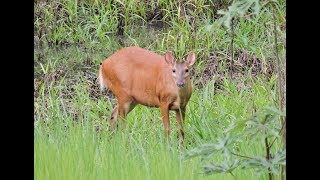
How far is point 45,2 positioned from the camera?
9305 millimetres

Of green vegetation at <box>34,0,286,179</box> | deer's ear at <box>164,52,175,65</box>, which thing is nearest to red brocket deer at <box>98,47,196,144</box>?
deer's ear at <box>164,52,175,65</box>

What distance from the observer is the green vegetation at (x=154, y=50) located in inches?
254

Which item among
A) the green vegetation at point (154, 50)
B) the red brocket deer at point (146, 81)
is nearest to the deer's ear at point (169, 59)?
the red brocket deer at point (146, 81)

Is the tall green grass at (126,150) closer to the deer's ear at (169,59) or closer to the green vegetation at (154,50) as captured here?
the green vegetation at (154,50)

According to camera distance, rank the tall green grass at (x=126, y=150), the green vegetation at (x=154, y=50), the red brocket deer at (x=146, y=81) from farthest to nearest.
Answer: the red brocket deer at (x=146, y=81) < the green vegetation at (x=154, y=50) < the tall green grass at (x=126, y=150)

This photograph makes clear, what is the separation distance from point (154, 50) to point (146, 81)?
1.69 m

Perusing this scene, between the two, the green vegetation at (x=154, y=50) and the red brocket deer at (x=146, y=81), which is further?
the red brocket deer at (x=146, y=81)

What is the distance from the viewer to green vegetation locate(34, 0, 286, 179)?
6461 millimetres

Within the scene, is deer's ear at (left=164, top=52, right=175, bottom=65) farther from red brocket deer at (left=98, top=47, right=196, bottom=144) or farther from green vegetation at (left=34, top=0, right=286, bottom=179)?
green vegetation at (left=34, top=0, right=286, bottom=179)

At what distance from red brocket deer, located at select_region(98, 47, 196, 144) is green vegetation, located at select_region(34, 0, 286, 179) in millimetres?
104

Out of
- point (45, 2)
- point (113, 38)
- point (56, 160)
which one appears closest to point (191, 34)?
point (113, 38)

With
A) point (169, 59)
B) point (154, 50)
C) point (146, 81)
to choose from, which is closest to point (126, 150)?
point (169, 59)

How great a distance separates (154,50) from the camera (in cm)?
865

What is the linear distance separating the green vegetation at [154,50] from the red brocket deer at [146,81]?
10 cm
